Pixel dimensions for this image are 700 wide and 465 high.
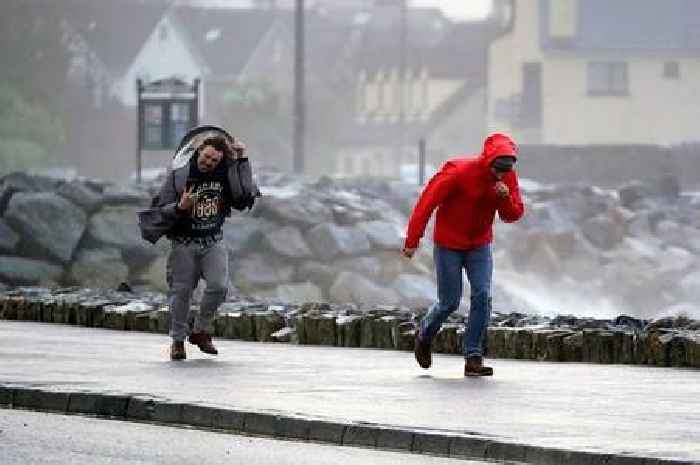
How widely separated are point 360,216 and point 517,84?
46.8 metres

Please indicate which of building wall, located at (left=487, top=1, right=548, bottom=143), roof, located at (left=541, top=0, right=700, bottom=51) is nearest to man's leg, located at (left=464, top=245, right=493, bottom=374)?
building wall, located at (left=487, top=1, right=548, bottom=143)

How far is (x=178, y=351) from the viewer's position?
20.0 metres

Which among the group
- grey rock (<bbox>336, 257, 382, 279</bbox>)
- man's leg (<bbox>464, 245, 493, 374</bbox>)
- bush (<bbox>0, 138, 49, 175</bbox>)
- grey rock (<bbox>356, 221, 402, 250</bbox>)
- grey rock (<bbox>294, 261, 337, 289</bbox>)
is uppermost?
bush (<bbox>0, 138, 49, 175</bbox>)

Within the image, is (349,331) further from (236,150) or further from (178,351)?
(236,150)

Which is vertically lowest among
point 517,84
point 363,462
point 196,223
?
point 363,462

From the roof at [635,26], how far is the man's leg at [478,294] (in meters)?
95.8

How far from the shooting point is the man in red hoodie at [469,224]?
1831cm

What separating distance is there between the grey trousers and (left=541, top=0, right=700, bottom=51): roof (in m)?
94.5

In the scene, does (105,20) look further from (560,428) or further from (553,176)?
(560,428)

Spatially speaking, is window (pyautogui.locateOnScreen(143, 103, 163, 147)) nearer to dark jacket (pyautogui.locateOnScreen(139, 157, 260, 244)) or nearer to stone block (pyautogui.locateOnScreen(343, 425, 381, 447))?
dark jacket (pyautogui.locateOnScreen(139, 157, 260, 244))

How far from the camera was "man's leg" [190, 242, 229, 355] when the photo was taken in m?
20.1

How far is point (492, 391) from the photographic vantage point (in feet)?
54.9

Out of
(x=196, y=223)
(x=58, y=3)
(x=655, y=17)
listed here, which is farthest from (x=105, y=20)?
(x=196, y=223)

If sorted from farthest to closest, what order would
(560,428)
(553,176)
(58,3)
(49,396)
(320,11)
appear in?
(320,11), (58,3), (553,176), (49,396), (560,428)
